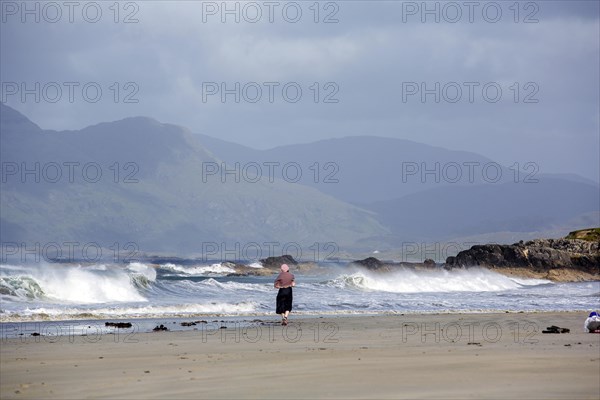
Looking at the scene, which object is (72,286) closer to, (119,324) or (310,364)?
(119,324)

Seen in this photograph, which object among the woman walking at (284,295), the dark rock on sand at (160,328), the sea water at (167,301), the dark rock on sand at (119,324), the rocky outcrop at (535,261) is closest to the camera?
the dark rock on sand at (160,328)

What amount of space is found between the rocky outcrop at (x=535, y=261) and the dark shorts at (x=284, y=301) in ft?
136

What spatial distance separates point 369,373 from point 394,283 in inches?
1659

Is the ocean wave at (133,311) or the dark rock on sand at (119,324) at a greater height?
the ocean wave at (133,311)

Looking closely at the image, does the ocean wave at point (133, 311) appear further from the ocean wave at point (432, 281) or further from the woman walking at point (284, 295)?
the ocean wave at point (432, 281)

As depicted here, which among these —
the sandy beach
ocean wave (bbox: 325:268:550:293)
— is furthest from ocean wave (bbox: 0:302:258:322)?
ocean wave (bbox: 325:268:550:293)

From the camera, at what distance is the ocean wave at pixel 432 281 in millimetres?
52688

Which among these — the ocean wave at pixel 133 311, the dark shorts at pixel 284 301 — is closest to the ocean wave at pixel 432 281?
the ocean wave at pixel 133 311

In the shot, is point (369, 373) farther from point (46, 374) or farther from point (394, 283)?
point (394, 283)

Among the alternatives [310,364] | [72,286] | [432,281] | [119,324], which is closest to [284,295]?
[119,324]

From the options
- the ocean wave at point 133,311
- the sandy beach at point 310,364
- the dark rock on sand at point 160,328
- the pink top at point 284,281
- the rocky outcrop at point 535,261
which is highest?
the rocky outcrop at point 535,261

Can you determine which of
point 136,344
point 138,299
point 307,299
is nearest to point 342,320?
point 136,344

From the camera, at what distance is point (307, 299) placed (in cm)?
3606

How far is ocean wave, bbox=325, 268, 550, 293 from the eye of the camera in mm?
52688
